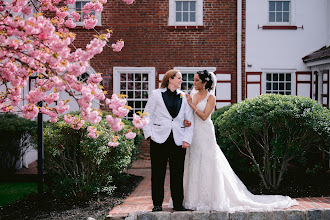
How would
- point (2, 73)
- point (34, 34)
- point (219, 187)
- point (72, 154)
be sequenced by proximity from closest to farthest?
point (34, 34) → point (2, 73) → point (219, 187) → point (72, 154)

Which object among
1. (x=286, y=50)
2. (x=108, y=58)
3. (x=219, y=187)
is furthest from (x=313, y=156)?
(x=108, y=58)

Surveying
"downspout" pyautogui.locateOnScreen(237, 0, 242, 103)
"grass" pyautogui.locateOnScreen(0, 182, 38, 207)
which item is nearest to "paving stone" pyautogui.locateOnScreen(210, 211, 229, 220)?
"grass" pyautogui.locateOnScreen(0, 182, 38, 207)

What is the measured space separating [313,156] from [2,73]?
294 inches

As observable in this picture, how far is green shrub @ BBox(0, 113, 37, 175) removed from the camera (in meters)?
9.82

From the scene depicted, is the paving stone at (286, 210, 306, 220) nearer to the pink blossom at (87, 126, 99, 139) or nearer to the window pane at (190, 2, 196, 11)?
the pink blossom at (87, 126, 99, 139)

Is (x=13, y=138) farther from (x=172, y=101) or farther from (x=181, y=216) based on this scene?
(x=181, y=216)

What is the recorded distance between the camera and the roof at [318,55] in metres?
11.2

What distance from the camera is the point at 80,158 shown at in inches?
282

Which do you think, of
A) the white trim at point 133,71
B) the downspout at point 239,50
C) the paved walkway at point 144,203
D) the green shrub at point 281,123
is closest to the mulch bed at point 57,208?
the paved walkway at point 144,203

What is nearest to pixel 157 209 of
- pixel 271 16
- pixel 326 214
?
pixel 326 214

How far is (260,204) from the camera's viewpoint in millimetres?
6070

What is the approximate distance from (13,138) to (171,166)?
5593mm

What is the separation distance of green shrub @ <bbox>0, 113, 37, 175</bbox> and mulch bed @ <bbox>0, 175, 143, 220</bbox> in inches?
101

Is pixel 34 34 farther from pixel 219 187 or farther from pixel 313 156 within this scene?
pixel 313 156
